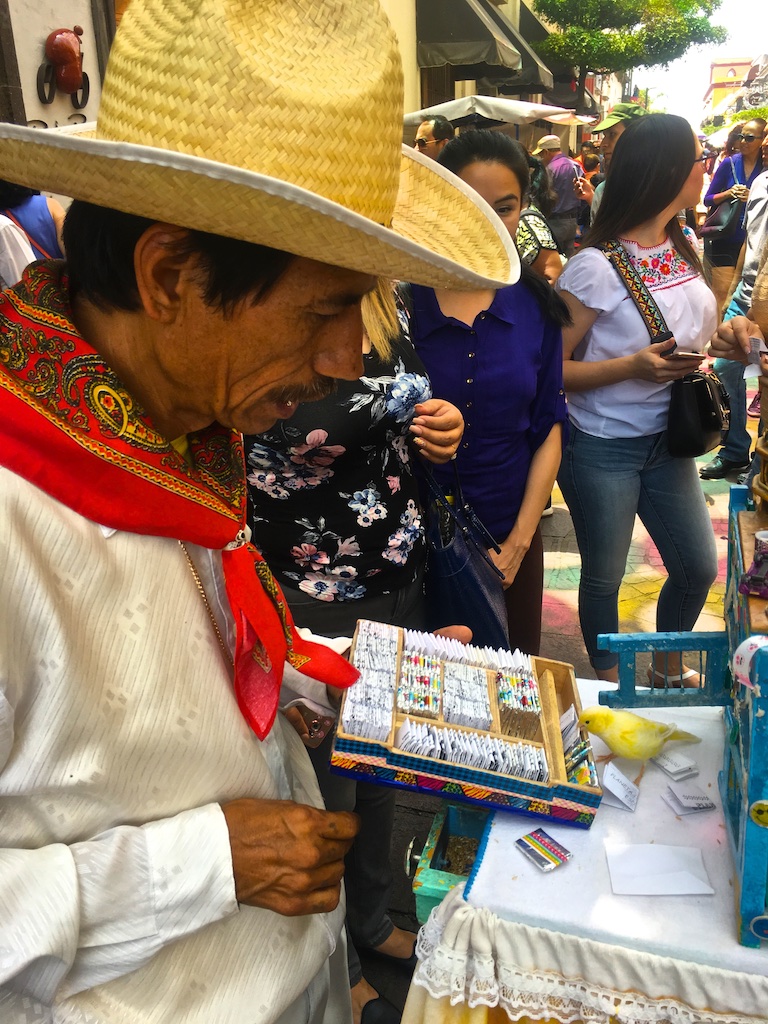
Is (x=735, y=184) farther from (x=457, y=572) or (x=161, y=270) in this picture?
(x=161, y=270)

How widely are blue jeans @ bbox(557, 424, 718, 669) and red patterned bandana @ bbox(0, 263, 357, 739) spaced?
1945mm

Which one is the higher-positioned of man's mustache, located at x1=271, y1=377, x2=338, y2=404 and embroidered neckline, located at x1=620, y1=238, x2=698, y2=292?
man's mustache, located at x1=271, y1=377, x2=338, y2=404

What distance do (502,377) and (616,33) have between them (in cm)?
2699

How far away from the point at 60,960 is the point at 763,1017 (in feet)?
3.10

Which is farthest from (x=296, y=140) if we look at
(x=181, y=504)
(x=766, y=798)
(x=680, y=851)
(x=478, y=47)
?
(x=478, y=47)

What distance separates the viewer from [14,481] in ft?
2.72

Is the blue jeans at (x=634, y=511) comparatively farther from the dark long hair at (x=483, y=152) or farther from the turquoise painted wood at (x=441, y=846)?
the turquoise painted wood at (x=441, y=846)

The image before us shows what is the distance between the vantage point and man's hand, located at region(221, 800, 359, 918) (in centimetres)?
98

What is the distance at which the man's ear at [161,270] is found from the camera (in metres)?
0.87

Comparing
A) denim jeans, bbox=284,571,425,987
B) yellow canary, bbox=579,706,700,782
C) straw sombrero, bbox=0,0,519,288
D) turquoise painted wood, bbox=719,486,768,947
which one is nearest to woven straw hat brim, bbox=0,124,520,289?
straw sombrero, bbox=0,0,519,288

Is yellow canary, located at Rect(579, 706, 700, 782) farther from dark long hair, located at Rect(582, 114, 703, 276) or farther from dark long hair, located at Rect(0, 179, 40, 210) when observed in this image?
dark long hair, located at Rect(0, 179, 40, 210)

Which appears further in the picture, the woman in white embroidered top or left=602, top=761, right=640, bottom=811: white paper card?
the woman in white embroidered top

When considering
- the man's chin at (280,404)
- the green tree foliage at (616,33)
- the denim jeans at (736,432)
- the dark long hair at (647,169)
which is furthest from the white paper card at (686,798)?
the green tree foliage at (616,33)

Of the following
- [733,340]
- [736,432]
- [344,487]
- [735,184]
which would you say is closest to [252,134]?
[344,487]
